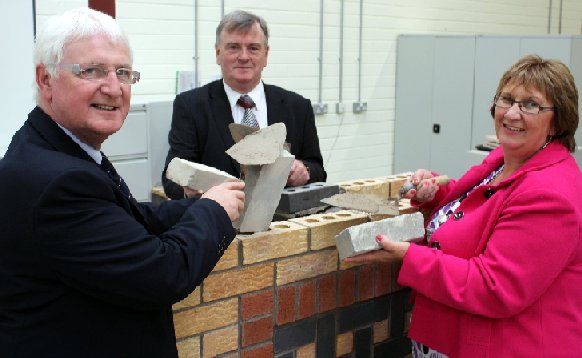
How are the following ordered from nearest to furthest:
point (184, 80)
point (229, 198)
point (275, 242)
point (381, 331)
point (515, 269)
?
point (229, 198), point (515, 269), point (275, 242), point (381, 331), point (184, 80)

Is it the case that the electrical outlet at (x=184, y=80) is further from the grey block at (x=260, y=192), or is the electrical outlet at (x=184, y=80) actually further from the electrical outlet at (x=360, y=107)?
the grey block at (x=260, y=192)

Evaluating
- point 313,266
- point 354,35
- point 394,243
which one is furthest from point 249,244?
point 354,35

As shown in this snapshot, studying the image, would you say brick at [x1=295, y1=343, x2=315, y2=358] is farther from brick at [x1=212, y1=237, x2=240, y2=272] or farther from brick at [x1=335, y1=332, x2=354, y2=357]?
brick at [x1=212, y1=237, x2=240, y2=272]

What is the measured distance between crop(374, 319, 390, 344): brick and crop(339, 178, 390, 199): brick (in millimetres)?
553

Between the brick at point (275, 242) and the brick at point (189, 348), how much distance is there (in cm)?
28

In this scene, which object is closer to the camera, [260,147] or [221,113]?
[260,147]

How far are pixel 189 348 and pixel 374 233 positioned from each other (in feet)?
2.20

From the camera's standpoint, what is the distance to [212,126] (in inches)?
119

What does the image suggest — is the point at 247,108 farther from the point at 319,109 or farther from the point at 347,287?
the point at 319,109

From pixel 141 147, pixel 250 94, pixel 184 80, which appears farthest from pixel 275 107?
pixel 184 80

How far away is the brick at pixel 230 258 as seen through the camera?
188cm

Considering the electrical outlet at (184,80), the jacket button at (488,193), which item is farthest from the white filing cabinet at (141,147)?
the jacket button at (488,193)

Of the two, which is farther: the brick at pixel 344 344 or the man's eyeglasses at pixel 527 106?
the brick at pixel 344 344

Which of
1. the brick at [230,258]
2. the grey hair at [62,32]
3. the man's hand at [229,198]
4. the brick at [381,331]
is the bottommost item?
the brick at [381,331]
